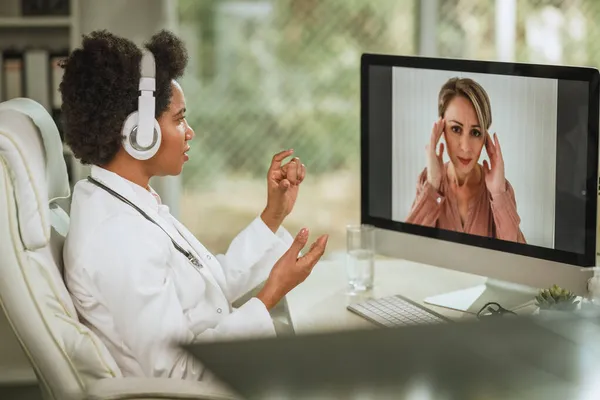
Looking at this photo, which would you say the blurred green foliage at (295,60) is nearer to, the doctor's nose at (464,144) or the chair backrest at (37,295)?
the doctor's nose at (464,144)

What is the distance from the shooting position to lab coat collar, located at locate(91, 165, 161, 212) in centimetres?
146

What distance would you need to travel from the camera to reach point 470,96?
1.68m

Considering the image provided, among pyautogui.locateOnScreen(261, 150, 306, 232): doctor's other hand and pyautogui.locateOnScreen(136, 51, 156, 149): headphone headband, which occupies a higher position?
pyautogui.locateOnScreen(136, 51, 156, 149): headphone headband

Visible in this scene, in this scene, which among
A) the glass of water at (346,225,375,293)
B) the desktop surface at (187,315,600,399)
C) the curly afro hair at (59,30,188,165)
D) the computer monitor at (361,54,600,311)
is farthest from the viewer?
the glass of water at (346,225,375,293)

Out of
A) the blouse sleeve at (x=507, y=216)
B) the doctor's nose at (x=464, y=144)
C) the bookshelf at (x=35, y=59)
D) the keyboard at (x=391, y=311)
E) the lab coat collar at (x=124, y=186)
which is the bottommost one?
the keyboard at (x=391, y=311)

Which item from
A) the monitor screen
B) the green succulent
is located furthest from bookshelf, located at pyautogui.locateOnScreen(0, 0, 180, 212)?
the green succulent

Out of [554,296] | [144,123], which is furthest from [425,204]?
[144,123]

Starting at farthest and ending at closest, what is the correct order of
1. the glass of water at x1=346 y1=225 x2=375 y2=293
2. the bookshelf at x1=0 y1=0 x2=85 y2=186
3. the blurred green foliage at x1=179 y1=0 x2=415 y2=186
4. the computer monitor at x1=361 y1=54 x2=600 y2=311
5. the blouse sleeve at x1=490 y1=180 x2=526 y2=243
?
the blurred green foliage at x1=179 y1=0 x2=415 y2=186
the bookshelf at x1=0 y1=0 x2=85 y2=186
the glass of water at x1=346 y1=225 x2=375 y2=293
the blouse sleeve at x1=490 y1=180 x2=526 y2=243
the computer monitor at x1=361 y1=54 x2=600 y2=311

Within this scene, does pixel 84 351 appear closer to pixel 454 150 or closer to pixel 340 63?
pixel 454 150

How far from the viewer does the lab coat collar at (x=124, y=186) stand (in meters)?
1.46

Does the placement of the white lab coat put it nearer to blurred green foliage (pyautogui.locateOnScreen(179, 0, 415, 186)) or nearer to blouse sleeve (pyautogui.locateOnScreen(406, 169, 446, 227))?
blouse sleeve (pyautogui.locateOnScreen(406, 169, 446, 227))

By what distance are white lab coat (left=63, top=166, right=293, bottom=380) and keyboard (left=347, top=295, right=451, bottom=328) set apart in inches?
11.0

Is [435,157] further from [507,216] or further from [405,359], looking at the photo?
[405,359]

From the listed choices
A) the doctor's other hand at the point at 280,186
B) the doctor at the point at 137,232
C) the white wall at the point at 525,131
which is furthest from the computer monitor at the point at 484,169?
the doctor at the point at 137,232
